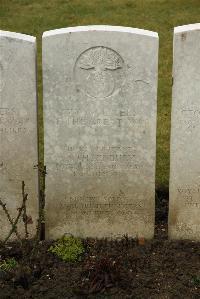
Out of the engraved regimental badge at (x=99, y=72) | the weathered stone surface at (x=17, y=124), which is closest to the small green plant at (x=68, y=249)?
the weathered stone surface at (x=17, y=124)

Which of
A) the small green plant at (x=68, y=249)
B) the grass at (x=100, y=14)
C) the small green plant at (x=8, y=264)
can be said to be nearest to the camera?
the small green plant at (x=8, y=264)

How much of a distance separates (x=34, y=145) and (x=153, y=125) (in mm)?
998

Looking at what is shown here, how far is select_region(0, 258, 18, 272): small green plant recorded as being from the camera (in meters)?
5.22

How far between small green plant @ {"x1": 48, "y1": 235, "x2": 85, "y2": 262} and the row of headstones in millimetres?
132

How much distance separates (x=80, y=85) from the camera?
17.5ft

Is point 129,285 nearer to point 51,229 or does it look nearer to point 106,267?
point 106,267

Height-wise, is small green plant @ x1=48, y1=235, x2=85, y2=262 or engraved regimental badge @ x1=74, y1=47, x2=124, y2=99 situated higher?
engraved regimental badge @ x1=74, y1=47, x2=124, y2=99

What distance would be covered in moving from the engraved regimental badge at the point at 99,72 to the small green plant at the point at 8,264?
1.48m

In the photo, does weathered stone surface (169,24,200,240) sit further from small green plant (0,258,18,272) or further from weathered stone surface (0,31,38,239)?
small green plant (0,258,18,272)

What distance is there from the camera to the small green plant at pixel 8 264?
522 centimetres

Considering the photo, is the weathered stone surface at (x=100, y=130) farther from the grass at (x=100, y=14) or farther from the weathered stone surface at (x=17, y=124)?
the grass at (x=100, y=14)

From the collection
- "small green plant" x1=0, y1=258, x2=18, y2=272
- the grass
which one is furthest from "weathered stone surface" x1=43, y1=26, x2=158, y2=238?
the grass

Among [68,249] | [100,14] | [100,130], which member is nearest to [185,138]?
[100,130]

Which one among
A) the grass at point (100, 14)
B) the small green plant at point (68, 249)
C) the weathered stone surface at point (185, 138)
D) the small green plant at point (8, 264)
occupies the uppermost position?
the grass at point (100, 14)
